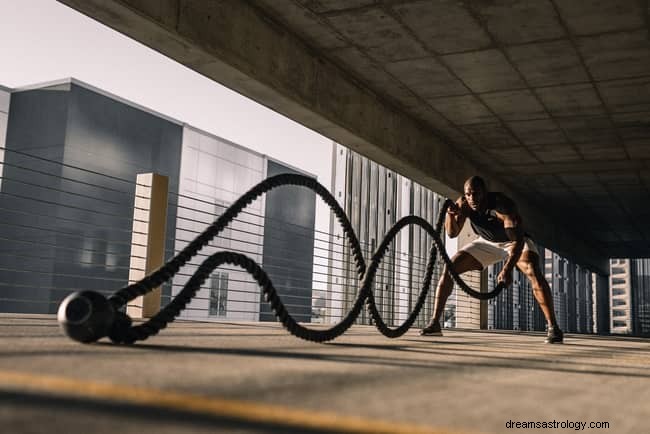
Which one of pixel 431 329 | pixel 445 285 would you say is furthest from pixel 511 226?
pixel 431 329

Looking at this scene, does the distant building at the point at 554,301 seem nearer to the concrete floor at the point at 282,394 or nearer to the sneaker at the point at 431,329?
the sneaker at the point at 431,329

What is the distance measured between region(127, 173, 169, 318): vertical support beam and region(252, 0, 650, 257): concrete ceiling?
7.26 feet

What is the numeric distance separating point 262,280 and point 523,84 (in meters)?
6.37

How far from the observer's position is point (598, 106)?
960 cm

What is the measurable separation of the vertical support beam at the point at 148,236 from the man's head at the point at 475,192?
307cm

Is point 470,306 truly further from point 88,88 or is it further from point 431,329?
point 88,88

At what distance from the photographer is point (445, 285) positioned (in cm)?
642

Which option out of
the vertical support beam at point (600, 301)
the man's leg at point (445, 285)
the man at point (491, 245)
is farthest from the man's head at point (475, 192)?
the vertical support beam at point (600, 301)

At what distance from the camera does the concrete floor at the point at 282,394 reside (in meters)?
1.17

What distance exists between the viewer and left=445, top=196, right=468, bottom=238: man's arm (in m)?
6.18

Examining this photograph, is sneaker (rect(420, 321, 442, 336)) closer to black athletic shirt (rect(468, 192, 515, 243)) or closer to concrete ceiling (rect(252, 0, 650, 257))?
black athletic shirt (rect(468, 192, 515, 243))

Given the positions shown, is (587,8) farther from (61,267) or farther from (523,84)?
(61,267)

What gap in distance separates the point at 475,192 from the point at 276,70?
254 cm

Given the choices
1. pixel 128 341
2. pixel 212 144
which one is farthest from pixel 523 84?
pixel 212 144
